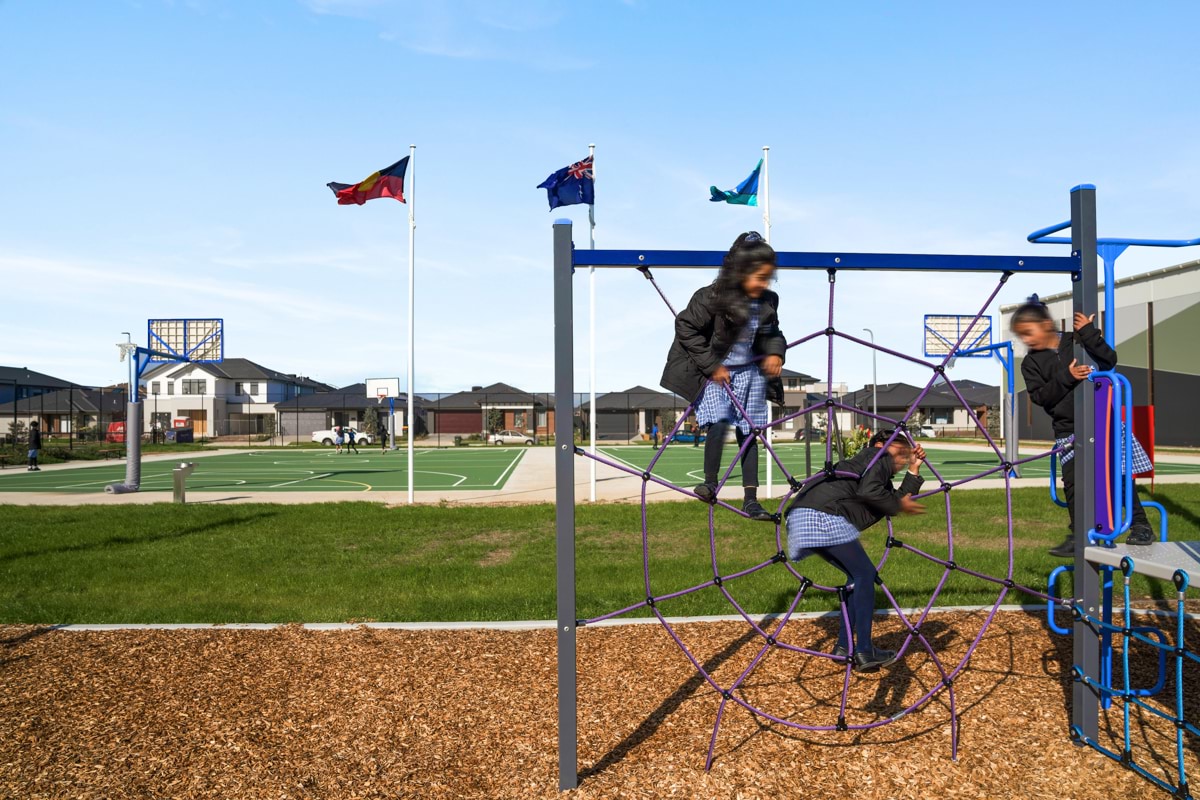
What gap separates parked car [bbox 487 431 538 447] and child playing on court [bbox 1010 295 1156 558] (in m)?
45.3

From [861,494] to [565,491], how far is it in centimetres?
138

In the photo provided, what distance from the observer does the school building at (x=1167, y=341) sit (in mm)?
30406

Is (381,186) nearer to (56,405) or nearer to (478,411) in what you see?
(478,411)

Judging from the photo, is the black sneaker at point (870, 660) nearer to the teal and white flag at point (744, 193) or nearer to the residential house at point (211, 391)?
the teal and white flag at point (744, 193)

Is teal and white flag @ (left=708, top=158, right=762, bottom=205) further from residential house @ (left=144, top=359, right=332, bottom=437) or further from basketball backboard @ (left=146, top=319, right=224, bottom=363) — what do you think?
residential house @ (left=144, top=359, right=332, bottom=437)

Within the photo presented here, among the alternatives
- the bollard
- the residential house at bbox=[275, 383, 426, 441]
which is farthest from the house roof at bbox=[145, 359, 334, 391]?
the bollard

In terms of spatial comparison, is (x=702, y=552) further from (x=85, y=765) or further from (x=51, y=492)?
(x=51, y=492)

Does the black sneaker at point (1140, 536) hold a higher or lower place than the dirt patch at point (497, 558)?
higher

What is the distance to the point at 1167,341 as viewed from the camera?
107ft

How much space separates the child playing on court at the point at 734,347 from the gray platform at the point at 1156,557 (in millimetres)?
1491

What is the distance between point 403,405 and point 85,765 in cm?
6534

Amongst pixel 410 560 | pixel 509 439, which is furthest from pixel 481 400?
pixel 410 560

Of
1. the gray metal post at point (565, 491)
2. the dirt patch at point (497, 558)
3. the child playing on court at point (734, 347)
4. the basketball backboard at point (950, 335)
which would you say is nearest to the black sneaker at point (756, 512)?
the child playing on court at point (734, 347)

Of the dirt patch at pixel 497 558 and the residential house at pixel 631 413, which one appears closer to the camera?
the dirt patch at pixel 497 558
